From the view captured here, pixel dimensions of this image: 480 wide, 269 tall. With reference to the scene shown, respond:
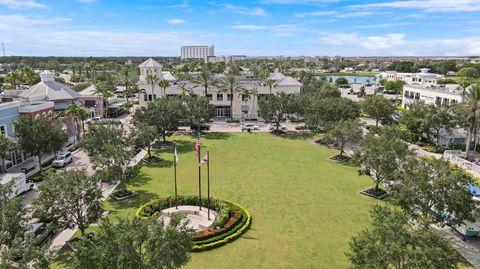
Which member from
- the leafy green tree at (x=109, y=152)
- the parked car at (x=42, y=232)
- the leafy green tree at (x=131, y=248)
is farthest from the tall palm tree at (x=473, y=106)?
the parked car at (x=42, y=232)

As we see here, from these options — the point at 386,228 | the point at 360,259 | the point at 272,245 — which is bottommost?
the point at 272,245

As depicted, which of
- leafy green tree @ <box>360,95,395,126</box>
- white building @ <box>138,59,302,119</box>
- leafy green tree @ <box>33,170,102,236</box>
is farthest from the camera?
white building @ <box>138,59,302,119</box>

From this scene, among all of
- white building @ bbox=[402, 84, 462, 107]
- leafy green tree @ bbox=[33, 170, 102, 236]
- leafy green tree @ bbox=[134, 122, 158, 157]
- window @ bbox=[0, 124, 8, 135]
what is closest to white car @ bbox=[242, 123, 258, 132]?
leafy green tree @ bbox=[134, 122, 158, 157]

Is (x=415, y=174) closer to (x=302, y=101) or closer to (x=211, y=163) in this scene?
(x=211, y=163)

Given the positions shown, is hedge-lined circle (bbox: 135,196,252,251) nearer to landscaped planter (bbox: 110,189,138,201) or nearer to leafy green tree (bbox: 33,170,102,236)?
landscaped planter (bbox: 110,189,138,201)

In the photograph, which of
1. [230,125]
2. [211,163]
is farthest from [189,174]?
[230,125]

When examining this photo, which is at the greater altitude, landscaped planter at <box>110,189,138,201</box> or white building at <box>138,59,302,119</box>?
white building at <box>138,59,302,119</box>

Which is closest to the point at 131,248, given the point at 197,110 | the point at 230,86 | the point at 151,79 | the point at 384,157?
the point at 384,157
